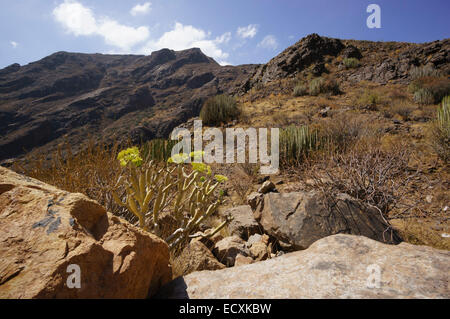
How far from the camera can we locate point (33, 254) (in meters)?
0.93

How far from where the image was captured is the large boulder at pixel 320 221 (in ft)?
7.16

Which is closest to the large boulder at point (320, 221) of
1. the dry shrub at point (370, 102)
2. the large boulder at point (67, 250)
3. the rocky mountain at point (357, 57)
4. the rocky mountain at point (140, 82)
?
the large boulder at point (67, 250)

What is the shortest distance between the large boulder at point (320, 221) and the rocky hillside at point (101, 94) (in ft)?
72.1

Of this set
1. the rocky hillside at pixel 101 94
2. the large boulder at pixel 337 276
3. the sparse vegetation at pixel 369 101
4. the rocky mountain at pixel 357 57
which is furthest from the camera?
the rocky hillside at pixel 101 94

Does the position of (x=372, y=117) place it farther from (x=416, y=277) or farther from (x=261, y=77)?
(x=261, y=77)

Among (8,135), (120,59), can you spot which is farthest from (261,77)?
(120,59)

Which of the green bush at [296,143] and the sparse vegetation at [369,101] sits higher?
the sparse vegetation at [369,101]

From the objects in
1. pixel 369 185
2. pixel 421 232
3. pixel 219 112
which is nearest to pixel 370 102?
pixel 219 112

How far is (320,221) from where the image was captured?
7.45 feet

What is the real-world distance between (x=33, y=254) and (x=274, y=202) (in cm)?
236

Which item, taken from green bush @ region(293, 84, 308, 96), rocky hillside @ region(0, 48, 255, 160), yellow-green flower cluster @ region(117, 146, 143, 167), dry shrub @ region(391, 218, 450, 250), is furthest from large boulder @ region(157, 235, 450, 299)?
rocky hillside @ region(0, 48, 255, 160)

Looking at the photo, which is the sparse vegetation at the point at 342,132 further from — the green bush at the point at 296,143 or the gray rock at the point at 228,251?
the gray rock at the point at 228,251

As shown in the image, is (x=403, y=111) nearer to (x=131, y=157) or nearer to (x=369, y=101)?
(x=369, y=101)

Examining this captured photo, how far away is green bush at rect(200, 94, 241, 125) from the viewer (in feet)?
34.5
